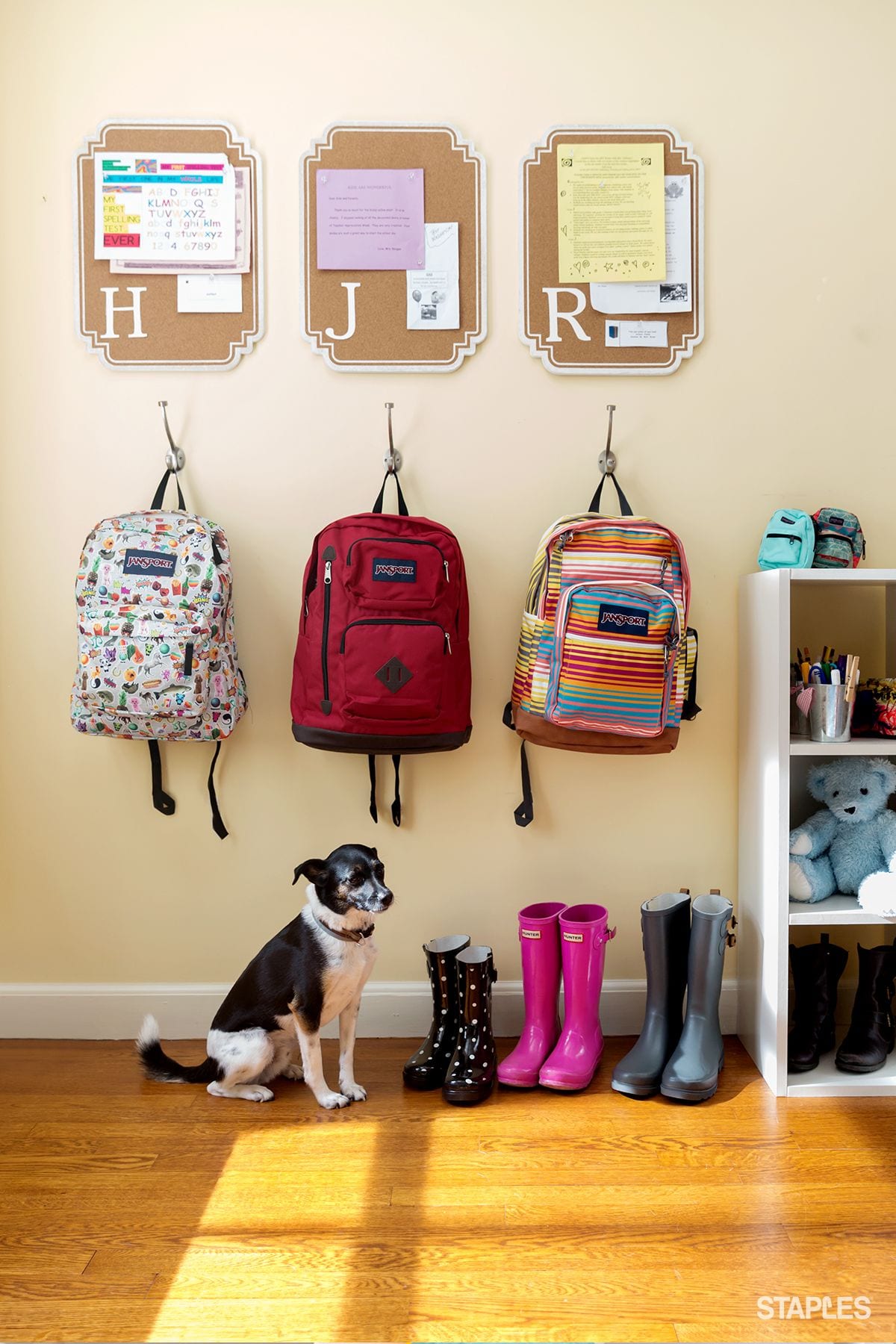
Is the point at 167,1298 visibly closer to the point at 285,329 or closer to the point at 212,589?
the point at 212,589

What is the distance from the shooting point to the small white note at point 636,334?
2.13m

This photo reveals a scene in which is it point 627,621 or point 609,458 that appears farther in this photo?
point 609,458

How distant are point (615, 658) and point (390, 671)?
0.44 meters

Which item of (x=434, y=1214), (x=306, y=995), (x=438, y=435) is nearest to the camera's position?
(x=434, y=1214)

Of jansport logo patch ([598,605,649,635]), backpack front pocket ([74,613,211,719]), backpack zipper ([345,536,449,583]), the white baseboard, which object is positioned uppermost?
backpack zipper ([345,536,449,583])

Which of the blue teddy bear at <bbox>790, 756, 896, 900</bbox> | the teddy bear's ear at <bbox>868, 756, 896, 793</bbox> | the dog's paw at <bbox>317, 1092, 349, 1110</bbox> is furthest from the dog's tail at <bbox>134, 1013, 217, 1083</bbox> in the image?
the teddy bear's ear at <bbox>868, 756, 896, 793</bbox>

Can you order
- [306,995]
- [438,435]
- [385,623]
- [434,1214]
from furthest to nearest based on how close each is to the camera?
[438,435], [385,623], [306,995], [434,1214]

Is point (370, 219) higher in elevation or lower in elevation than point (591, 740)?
higher

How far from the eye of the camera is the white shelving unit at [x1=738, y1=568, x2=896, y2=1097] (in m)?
1.91

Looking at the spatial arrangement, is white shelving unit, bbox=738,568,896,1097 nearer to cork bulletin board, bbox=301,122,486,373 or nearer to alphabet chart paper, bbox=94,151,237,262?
cork bulletin board, bbox=301,122,486,373

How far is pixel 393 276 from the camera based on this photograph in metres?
2.12

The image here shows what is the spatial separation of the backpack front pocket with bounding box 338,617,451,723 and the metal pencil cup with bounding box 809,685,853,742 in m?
0.76

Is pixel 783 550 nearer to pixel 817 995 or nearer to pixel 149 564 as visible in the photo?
pixel 817 995

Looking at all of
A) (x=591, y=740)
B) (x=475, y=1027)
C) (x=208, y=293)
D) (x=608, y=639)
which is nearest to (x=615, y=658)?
(x=608, y=639)
